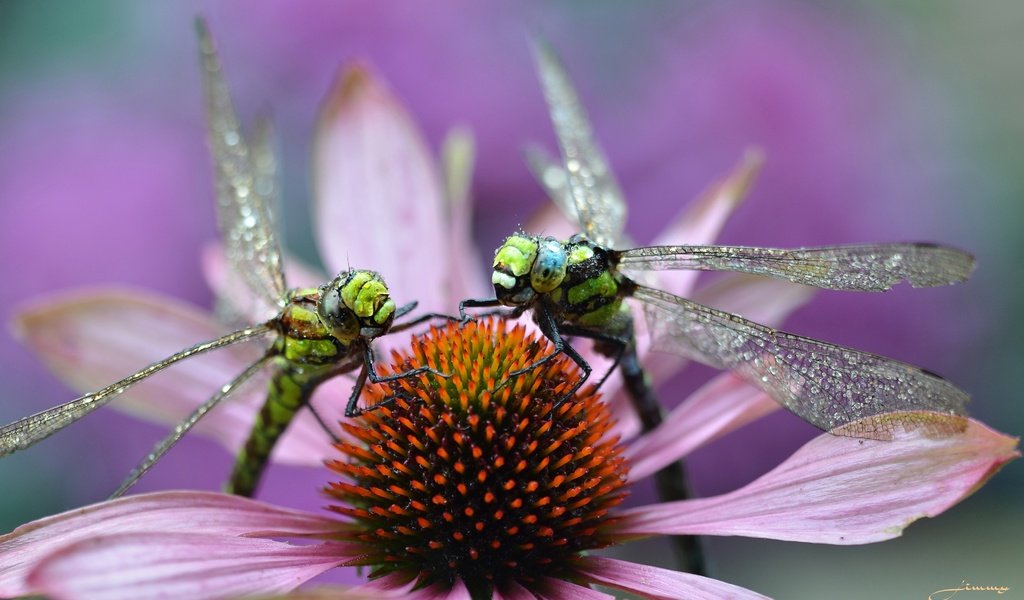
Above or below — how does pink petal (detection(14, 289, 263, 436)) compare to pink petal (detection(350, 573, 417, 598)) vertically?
above

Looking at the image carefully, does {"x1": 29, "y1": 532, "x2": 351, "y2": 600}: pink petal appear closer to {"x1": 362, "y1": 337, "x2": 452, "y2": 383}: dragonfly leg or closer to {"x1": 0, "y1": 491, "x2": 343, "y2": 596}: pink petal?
{"x1": 0, "y1": 491, "x2": 343, "y2": 596}: pink petal

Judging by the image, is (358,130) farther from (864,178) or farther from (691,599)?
(864,178)

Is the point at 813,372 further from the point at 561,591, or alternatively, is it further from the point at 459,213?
the point at 459,213

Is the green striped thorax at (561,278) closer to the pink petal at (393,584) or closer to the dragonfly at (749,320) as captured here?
the dragonfly at (749,320)

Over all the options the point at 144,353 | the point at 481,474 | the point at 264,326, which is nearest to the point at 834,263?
the point at 481,474

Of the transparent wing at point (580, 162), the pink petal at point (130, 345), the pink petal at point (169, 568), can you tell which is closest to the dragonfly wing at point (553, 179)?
the transparent wing at point (580, 162)

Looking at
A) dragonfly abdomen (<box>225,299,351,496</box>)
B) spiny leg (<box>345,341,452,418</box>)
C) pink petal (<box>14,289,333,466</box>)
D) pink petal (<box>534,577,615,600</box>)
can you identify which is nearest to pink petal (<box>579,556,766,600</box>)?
pink petal (<box>534,577,615,600</box>)
